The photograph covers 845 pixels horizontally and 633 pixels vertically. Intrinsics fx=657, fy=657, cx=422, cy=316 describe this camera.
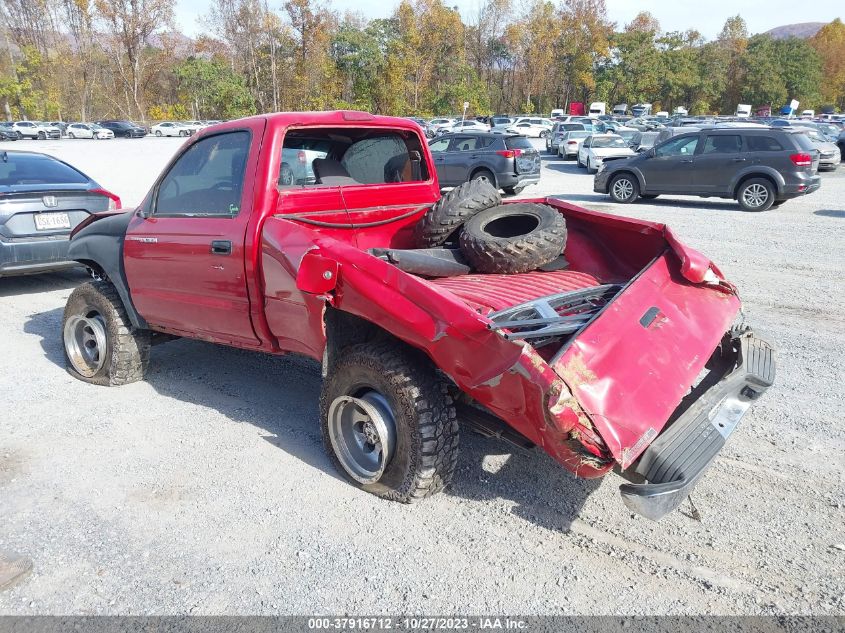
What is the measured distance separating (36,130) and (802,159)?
179 ft

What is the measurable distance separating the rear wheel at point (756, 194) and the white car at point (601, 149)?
933 cm

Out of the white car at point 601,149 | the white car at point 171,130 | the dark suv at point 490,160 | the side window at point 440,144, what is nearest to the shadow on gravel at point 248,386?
the dark suv at point 490,160

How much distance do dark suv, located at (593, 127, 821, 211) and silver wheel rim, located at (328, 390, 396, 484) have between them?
13326 mm

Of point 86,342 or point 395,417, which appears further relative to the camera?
point 86,342

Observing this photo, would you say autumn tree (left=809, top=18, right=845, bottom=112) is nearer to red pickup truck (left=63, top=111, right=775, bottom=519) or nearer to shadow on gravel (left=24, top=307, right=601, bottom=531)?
red pickup truck (left=63, top=111, right=775, bottom=519)

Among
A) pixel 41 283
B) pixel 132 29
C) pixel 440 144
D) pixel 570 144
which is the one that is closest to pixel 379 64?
pixel 132 29

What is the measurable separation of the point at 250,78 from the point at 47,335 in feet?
205

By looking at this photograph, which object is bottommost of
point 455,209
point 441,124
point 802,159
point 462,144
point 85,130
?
point 802,159

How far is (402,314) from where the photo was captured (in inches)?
118

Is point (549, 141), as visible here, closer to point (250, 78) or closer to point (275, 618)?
point (275, 618)

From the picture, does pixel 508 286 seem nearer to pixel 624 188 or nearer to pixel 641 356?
pixel 641 356

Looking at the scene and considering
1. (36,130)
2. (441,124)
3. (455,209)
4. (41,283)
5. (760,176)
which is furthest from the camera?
(36,130)

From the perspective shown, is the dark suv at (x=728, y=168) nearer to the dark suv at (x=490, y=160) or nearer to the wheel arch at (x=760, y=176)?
the wheel arch at (x=760, y=176)

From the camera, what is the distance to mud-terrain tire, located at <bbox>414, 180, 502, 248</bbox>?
4.26 m
